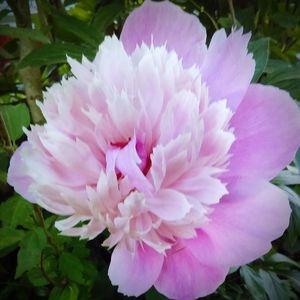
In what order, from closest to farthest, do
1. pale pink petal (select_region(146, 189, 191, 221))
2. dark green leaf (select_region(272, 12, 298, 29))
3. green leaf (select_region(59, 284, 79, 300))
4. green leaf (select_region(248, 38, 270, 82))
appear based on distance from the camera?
1. pale pink petal (select_region(146, 189, 191, 221))
2. green leaf (select_region(248, 38, 270, 82))
3. green leaf (select_region(59, 284, 79, 300))
4. dark green leaf (select_region(272, 12, 298, 29))

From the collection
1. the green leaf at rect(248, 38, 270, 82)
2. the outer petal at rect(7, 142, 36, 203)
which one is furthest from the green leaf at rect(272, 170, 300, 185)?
the outer petal at rect(7, 142, 36, 203)

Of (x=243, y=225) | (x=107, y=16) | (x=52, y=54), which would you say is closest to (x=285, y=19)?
(x=107, y=16)

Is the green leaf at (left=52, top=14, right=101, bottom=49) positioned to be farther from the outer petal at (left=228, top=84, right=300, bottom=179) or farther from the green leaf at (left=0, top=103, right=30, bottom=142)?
the outer petal at (left=228, top=84, right=300, bottom=179)

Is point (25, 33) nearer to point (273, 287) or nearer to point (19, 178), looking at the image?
point (19, 178)

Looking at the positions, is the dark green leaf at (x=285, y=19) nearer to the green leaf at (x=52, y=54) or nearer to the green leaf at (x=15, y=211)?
the green leaf at (x=52, y=54)

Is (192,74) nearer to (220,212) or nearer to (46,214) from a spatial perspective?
(220,212)

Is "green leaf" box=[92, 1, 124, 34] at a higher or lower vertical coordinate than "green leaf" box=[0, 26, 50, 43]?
lower
